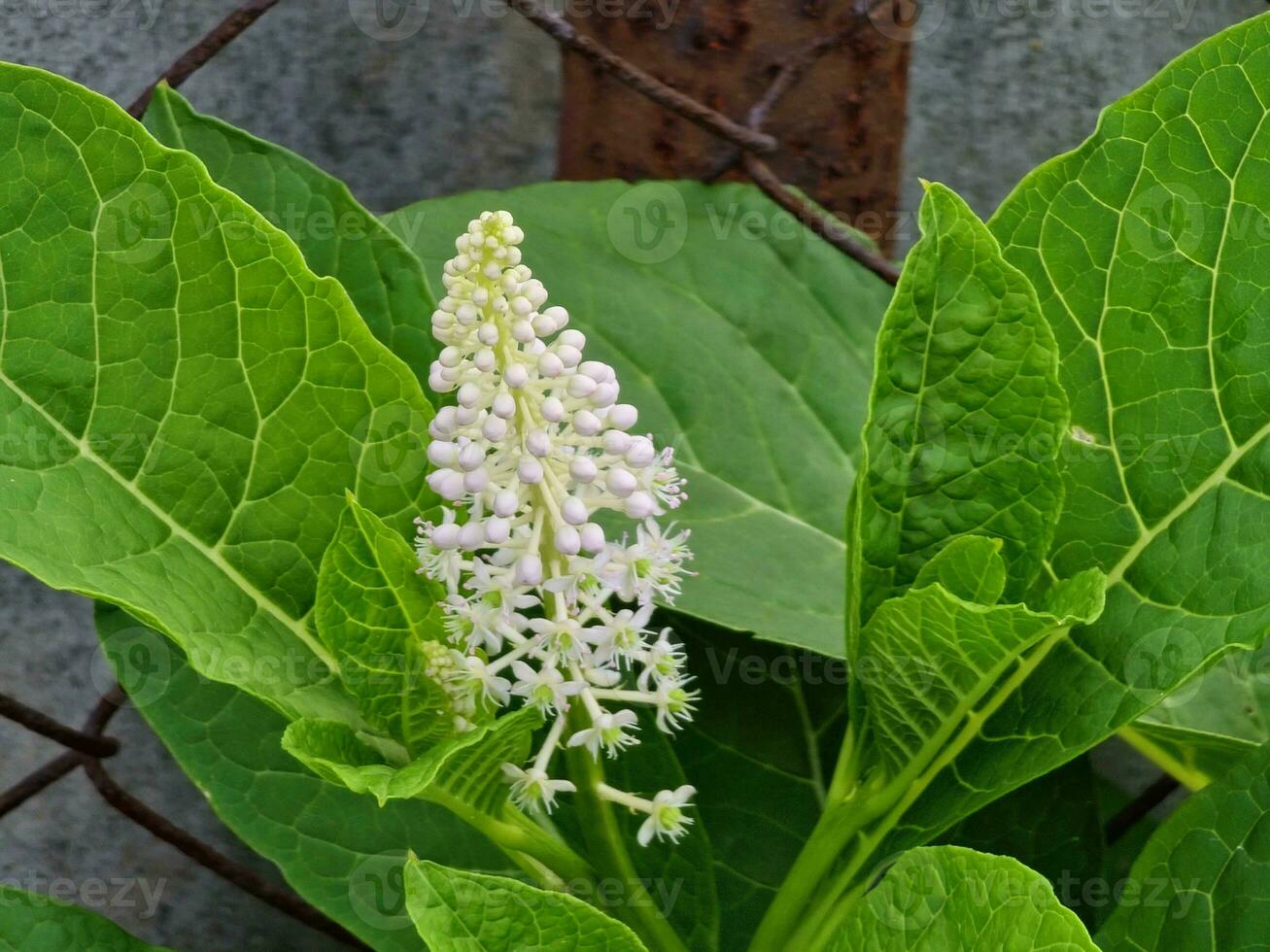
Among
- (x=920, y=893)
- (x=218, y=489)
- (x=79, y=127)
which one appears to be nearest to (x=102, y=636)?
(x=218, y=489)

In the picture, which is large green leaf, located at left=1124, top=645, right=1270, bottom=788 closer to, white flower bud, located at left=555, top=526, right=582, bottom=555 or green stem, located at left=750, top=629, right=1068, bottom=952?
green stem, located at left=750, top=629, right=1068, bottom=952

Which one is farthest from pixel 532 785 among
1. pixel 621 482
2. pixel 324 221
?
pixel 324 221

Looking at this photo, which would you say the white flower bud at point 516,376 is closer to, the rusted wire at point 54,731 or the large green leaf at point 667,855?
the large green leaf at point 667,855

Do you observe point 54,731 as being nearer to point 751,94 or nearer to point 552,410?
point 552,410

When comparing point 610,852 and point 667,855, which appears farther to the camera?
point 667,855

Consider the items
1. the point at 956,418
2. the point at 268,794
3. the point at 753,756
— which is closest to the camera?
the point at 956,418

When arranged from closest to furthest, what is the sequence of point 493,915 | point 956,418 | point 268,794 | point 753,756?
point 493,915 < point 956,418 < point 268,794 < point 753,756

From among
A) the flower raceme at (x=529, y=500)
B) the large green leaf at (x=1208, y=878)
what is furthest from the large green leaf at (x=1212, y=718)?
A: the flower raceme at (x=529, y=500)
